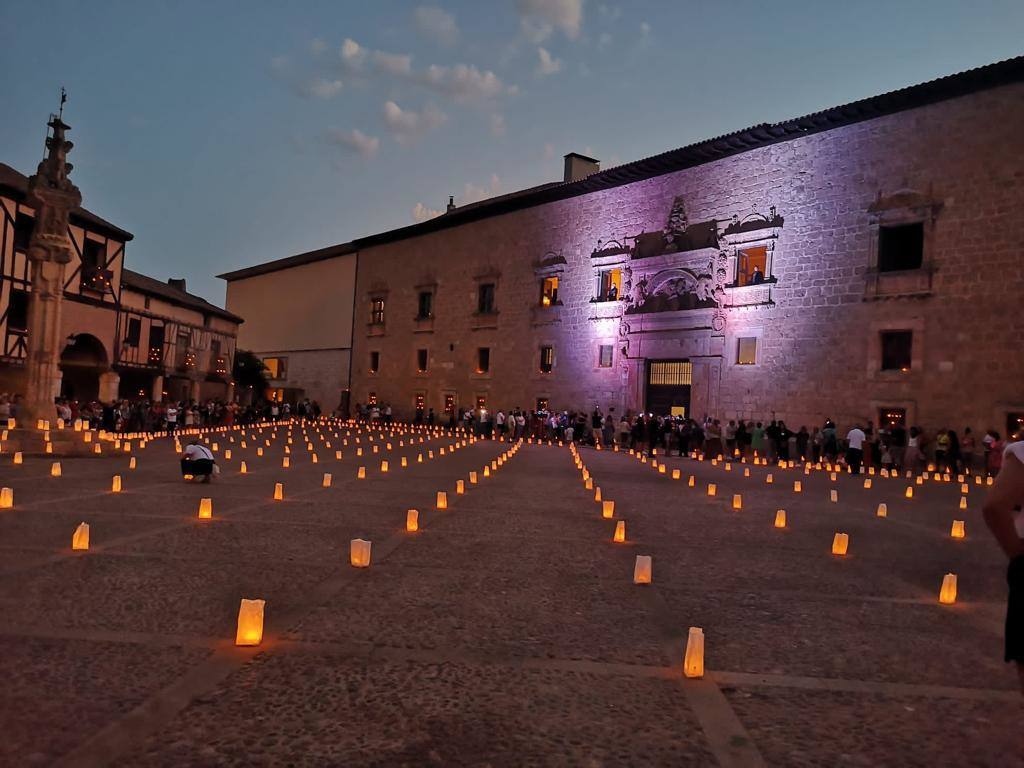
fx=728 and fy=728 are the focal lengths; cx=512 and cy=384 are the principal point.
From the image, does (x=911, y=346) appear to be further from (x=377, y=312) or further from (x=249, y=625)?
(x=377, y=312)

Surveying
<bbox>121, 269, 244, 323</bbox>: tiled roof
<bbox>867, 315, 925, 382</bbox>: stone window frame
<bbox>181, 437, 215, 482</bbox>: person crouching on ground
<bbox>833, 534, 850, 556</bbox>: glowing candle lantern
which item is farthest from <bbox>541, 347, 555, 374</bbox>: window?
<bbox>833, 534, 850, 556</bbox>: glowing candle lantern

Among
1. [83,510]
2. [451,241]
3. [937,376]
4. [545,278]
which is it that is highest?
[451,241]

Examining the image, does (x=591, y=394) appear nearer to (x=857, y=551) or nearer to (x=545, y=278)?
(x=545, y=278)

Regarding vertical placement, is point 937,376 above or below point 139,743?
above

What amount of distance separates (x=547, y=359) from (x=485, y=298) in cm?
637

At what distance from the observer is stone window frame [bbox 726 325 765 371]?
Result: 27859 mm

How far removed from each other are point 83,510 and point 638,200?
92.2ft

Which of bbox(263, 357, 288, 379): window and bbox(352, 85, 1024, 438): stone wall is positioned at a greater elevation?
bbox(352, 85, 1024, 438): stone wall

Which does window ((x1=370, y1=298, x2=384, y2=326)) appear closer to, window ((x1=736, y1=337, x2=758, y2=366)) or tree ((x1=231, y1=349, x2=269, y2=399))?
tree ((x1=231, y1=349, x2=269, y2=399))

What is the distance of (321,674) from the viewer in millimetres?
4066

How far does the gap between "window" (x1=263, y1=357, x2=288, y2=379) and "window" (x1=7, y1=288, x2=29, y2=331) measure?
2630cm

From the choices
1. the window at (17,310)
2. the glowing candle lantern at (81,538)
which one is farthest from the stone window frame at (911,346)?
the window at (17,310)

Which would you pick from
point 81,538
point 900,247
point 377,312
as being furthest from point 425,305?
point 81,538

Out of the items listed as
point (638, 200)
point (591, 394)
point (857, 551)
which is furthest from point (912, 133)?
point (857, 551)
